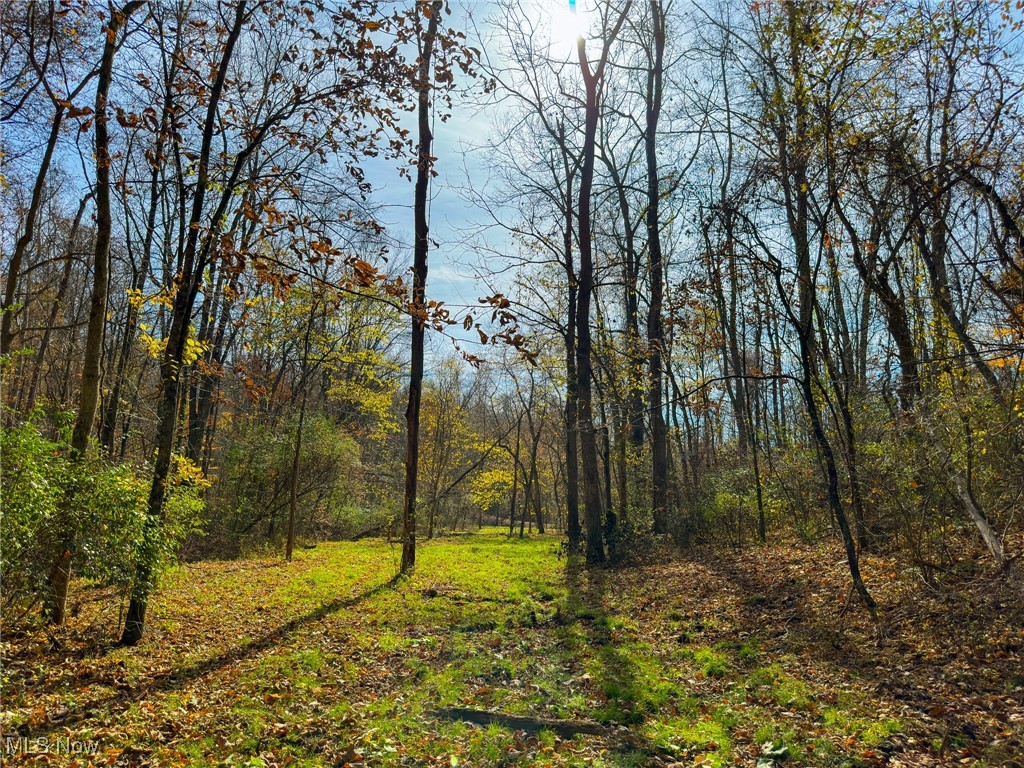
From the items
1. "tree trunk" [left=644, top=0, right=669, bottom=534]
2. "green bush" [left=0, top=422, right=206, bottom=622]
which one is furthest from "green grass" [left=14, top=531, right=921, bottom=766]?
"tree trunk" [left=644, top=0, right=669, bottom=534]

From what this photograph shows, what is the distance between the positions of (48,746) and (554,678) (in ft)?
14.2

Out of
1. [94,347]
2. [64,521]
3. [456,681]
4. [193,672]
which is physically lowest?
[456,681]

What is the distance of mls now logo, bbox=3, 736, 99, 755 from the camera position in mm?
4121

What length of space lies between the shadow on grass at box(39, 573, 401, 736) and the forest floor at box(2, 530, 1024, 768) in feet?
0.09

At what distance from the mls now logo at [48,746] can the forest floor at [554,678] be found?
0.02 metres

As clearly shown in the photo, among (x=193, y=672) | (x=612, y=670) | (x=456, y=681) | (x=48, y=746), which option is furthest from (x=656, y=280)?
(x=48, y=746)

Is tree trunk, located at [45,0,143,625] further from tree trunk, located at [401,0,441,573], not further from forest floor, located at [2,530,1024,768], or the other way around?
tree trunk, located at [401,0,441,573]

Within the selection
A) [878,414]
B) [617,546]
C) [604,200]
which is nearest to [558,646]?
[878,414]

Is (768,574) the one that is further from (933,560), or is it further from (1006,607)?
(1006,607)

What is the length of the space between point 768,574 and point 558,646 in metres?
4.27

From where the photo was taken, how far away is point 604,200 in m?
17.5

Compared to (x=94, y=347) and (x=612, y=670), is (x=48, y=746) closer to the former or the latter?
(x=94, y=347)

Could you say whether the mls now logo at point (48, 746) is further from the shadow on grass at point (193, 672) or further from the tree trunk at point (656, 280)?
the tree trunk at point (656, 280)

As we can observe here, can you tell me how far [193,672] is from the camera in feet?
20.1
